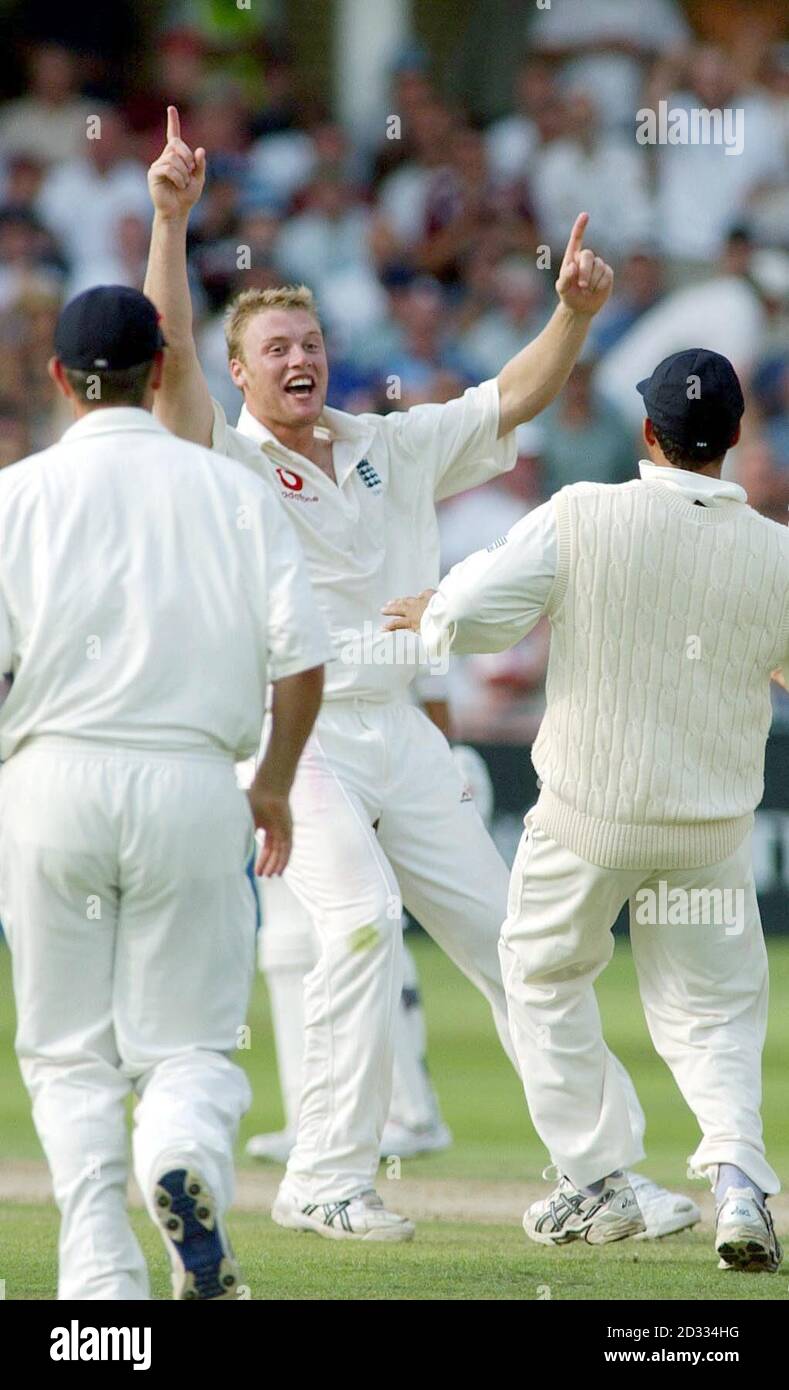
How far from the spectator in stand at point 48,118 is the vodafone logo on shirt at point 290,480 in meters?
10.1

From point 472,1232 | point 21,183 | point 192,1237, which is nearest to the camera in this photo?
point 192,1237

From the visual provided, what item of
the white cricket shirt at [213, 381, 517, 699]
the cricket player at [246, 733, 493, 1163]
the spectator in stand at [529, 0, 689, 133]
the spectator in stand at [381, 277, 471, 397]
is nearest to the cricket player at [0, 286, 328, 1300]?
the white cricket shirt at [213, 381, 517, 699]

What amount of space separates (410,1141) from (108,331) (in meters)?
3.60

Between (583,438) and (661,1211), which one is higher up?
(583,438)

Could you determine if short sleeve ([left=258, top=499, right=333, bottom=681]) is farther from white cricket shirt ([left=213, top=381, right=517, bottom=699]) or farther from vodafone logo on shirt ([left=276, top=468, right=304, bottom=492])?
vodafone logo on shirt ([left=276, top=468, right=304, bottom=492])

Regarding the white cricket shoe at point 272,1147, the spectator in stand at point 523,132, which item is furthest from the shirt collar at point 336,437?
the spectator in stand at point 523,132

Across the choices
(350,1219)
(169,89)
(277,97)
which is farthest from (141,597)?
(169,89)

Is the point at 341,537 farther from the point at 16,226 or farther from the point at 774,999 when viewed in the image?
the point at 16,226

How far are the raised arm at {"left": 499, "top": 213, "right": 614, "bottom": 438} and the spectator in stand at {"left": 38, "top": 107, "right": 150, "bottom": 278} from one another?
909cm

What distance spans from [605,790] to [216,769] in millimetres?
1229

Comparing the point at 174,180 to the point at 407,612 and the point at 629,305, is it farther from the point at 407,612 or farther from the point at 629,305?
the point at 629,305

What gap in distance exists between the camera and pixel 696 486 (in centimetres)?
512

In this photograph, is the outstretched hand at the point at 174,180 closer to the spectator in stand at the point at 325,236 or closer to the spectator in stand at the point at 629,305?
the spectator in stand at the point at 629,305
